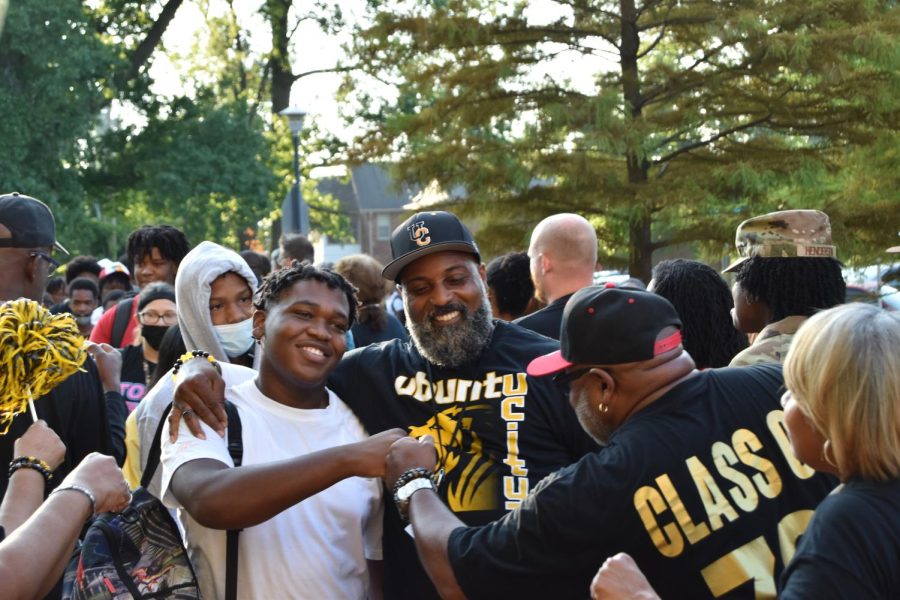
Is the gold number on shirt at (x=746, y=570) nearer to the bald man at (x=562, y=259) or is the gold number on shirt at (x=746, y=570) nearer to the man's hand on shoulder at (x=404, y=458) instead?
the man's hand on shoulder at (x=404, y=458)

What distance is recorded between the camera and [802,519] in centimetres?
288

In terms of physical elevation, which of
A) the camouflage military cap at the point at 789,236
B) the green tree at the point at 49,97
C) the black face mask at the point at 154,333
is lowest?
the black face mask at the point at 154,333

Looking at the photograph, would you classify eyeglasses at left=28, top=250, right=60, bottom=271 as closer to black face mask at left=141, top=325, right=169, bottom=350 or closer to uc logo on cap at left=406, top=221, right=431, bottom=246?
black face mask at left=141, top=325, right=169, bottom=350

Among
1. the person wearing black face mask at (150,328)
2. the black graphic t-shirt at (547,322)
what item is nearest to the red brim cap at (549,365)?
the black graphic t-shirt at (547,322)

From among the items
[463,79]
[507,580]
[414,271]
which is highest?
[463,79]

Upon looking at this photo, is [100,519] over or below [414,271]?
below

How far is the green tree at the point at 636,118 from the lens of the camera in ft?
38.6

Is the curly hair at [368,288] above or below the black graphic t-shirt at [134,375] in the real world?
above

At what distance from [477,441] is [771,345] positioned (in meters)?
1.41

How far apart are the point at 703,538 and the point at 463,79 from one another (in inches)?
396

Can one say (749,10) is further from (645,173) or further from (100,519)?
(100,519)

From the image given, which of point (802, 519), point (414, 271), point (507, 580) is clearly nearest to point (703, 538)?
point (802, 519)

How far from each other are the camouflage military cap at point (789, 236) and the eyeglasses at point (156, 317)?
117 inches

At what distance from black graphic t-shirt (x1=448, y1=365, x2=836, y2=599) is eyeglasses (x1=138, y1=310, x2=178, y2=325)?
3.39 m
